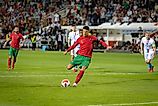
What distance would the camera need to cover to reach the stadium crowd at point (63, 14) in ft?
199

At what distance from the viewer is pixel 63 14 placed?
67250 millimetres

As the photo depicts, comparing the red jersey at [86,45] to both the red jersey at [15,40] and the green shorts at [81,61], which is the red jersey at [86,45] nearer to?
the green shorts at [81,61]

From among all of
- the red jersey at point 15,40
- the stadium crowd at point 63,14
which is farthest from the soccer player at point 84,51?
the stadium crowd at point 63,14

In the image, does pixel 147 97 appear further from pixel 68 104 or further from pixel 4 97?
pixel 4 97

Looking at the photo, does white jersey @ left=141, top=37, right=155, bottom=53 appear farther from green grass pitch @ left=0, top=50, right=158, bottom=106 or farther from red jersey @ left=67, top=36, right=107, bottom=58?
red jersey @ left=67, top=36, right=107, bottom=58

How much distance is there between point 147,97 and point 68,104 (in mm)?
3114

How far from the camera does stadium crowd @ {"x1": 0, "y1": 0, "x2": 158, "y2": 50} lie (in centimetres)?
6053

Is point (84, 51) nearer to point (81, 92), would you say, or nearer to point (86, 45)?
point (86, 45)

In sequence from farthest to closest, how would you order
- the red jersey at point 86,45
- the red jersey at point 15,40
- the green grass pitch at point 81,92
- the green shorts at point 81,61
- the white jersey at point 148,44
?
the white jersey at point 148,44, the red jersey at point 15,40, the red jersey at point 86,45, the green shorts at point 81,61, the green grass pitch at point 81,92

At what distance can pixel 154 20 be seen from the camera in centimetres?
5772

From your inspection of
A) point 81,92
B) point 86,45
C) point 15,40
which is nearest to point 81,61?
point 86,45

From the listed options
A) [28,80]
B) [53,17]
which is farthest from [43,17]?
[28,80]

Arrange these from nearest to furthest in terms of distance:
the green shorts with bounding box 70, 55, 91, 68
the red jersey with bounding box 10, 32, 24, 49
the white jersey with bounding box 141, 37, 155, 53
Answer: the green shorts with bounding box 70, 55, 91, 68, the red jersey with bounding box 10, 32, 24, 49, the white jersey with bounding box 141, 37, 155, 53

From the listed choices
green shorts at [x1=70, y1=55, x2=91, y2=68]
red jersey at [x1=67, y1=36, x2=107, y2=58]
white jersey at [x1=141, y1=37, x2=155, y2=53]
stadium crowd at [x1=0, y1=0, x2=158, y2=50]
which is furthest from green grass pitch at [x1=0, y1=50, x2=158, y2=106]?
stadium crowd at [x1=0, y1=0, x2=158, y2=50]
